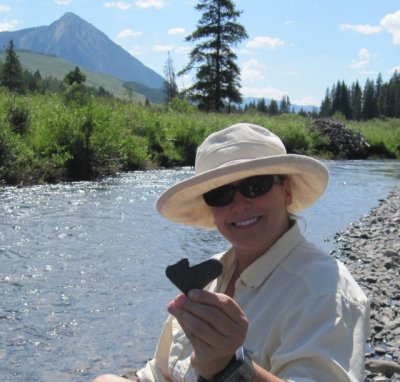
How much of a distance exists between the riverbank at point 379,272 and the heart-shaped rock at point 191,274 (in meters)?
3.00

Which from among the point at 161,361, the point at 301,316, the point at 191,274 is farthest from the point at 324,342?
the point at 161,361

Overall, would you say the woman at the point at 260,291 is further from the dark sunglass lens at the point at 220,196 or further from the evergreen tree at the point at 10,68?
the evergreen tree at the point at 10,68

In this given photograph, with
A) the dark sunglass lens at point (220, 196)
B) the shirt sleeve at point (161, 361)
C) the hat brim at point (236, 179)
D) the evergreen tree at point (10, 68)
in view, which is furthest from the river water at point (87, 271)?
the evergreen tree at point (10, 68)

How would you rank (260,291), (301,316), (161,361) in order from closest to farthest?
(301,316) < (260,291) < (161,361)

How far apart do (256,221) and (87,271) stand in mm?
5452

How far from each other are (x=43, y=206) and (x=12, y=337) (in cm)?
613

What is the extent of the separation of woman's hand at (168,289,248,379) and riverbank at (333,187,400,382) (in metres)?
3.01

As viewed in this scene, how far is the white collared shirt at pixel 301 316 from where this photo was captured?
5.10 ft

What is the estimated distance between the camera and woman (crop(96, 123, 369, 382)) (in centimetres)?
143

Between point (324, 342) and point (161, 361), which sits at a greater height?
point (324, 342)

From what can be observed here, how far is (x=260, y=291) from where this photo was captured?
74.9 inches

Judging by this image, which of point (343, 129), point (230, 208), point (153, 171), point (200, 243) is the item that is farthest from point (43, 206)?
point (343, 129)

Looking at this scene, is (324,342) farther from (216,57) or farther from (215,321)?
(216,57)

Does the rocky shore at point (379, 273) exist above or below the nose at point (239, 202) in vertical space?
below
